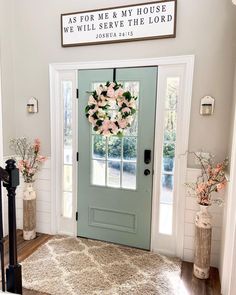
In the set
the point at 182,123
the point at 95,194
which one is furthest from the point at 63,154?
the point at 182,123

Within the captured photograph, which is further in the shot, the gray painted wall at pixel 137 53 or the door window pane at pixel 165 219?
the door window pane at pixel 165 219

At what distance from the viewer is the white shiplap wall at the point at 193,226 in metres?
2.40

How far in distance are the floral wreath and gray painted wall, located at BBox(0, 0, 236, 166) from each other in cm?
39

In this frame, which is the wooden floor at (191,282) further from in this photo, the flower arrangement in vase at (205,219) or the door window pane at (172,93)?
the door window pane at (172,93)

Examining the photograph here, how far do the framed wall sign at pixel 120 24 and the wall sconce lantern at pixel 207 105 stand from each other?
2.39 feet

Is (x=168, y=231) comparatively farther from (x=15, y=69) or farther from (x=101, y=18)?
(x=15, y=69)

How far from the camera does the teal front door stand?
259 centimetres

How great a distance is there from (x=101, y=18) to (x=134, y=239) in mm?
2557

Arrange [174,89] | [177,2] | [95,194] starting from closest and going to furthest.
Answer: [177,2]
[174,89]
[95,194]

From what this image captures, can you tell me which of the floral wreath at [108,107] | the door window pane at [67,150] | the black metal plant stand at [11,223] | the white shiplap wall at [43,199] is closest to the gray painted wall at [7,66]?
the white shiplap wall at [43,199]

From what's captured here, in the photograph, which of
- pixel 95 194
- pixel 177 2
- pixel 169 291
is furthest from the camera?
pixel 95 194

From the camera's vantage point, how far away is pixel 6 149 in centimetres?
295

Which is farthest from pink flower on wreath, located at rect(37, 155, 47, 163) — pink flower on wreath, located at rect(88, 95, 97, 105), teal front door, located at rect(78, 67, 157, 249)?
pink flower on wreath, located at rect(88, 95, 97, 105)

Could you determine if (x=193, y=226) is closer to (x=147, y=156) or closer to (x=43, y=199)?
(x=147, y=156)
